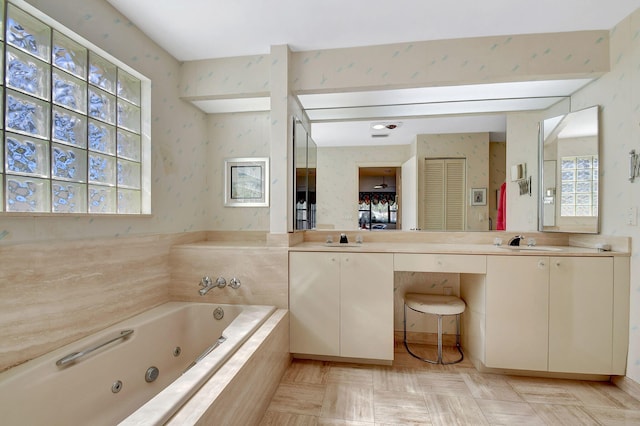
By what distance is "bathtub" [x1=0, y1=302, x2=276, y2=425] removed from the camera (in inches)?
42.7

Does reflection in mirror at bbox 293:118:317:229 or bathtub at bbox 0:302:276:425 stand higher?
reflection in mirror at bbox 293:118:317:229

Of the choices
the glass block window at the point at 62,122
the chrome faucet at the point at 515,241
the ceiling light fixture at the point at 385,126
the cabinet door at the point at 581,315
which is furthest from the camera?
the ceiling light fixture at the point at 385,126

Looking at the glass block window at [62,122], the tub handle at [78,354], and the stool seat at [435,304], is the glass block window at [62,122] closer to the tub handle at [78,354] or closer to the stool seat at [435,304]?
the tub handle at [78,354]

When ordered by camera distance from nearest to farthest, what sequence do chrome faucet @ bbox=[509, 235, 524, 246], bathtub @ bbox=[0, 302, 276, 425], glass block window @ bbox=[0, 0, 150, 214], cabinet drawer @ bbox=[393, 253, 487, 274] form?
bathtub @ bbox=[0, 302, 276, 425], glass block window @ bbox=[0, 0, 150, 214], cabinet drawer @ bbox=[393, 253, 487, 274], chrome faucet @ bbox=[509, 235, 524, 246]

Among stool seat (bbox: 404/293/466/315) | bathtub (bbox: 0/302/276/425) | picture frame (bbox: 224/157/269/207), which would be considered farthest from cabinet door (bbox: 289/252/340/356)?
picture frame (bbox: 224/157/269/207)

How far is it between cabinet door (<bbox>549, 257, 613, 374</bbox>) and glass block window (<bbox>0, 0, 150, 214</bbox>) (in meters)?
2.87

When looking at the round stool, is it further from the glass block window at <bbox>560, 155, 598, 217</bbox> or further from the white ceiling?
the white ceiling

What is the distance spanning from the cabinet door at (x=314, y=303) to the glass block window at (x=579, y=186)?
70.4 inches

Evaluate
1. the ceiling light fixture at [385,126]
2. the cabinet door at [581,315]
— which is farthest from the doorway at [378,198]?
the cabinet door at [581,315]

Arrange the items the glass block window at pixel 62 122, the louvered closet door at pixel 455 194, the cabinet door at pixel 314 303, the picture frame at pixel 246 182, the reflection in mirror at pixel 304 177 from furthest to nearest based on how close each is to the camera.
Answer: the picture frame at pixel 246 182
the louvered closet door at pixel 455 194
the reflection in mirror at pixel 304 177
the cabinet door at pixel 314 303
the glass block window at pixel 62 122

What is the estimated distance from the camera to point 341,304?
201 centimetres

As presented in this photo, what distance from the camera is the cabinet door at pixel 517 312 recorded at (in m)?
1.85

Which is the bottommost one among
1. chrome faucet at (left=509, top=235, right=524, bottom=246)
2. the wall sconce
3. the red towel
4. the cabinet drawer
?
the cabinet drawer

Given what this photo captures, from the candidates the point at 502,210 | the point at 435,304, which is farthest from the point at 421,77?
the point at 435,304
